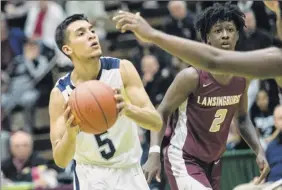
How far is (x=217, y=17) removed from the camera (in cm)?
668

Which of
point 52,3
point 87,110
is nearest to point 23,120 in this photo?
point 52,3

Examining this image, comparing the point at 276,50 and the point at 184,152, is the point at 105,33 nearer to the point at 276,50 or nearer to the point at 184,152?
the point at 184,152

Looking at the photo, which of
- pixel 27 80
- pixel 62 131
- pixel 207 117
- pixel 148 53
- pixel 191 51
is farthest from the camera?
pixel 27 80

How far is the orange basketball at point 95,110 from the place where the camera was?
5.51 m

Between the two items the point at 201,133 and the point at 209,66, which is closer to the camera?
the point at 209,66

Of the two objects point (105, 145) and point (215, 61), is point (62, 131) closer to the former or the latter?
point (105, 145)

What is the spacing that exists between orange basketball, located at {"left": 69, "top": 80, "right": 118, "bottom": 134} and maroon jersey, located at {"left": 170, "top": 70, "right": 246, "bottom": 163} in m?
1.22

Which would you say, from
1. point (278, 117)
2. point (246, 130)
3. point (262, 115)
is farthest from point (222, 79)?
point (262, 115)

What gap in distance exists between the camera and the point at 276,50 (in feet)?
14.3

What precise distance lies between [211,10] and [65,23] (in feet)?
4.01

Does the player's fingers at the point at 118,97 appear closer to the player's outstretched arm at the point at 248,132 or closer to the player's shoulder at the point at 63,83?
the player's shoulder at the point at 63,83

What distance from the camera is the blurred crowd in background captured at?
9922 millimetres

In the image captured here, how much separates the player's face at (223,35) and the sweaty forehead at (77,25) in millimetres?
1001

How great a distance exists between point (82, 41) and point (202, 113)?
1.15 meters
